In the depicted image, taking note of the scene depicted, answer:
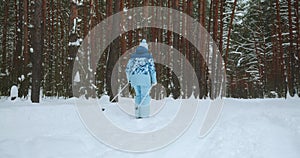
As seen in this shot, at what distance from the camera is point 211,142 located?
4.76m

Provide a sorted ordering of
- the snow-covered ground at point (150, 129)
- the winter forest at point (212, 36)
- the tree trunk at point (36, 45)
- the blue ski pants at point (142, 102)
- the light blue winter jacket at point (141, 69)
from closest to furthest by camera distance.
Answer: the snow-covered ground at point (150, 129) < the blue ski pants at point (142, 102) < the light blue winter jacket at point (141, 69) < the tree trunk at point (36, 45) < the winter forest at point (212, 36)

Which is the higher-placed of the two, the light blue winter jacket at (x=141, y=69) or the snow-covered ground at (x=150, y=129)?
the light blue winter jacket at (x=141, y=69)

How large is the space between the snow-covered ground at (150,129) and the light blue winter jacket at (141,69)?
1.00 metres

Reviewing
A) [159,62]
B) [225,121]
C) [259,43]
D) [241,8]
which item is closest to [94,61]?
[159,62]

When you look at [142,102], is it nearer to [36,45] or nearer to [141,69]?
[141,69]

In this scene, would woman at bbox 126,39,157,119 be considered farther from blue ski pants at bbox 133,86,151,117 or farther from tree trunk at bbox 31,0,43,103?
tree trunk at bbox 31,0,43,103

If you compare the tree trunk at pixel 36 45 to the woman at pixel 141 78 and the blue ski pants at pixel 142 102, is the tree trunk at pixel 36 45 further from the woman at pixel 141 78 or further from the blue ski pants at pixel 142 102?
the blue ski pants at pixel 142 102

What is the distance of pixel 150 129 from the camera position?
5977 mm

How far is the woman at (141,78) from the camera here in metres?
7.31

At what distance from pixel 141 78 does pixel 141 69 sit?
0.77 ft

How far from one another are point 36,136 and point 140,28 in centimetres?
1911

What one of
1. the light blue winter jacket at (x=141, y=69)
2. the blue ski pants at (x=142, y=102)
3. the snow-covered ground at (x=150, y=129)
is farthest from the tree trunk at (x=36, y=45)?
the blue ski pants at (x=142, y=102)

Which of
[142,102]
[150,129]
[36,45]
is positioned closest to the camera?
[150,129]

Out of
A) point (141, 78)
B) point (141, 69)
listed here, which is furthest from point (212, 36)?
point (141, 78)
